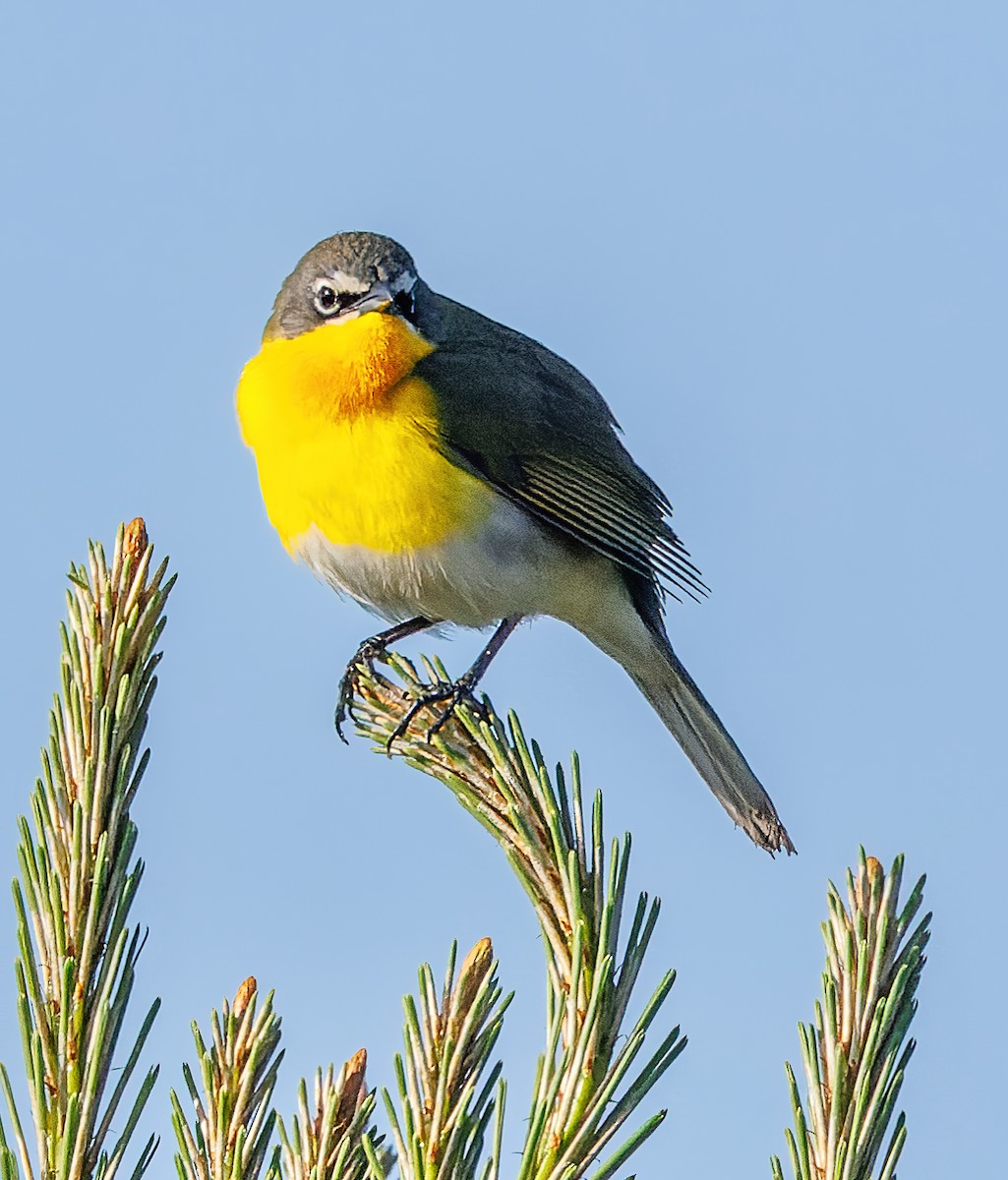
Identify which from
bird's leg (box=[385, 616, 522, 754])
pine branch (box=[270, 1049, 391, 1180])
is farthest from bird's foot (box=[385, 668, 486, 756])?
pine branch (box=[270, 1049, 391, 1180])

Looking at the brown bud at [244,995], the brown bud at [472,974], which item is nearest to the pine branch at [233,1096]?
the brown bud at [244,995]

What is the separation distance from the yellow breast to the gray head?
7 cm

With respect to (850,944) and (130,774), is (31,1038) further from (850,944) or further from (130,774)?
(850,944)

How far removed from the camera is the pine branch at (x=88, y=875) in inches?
82.9

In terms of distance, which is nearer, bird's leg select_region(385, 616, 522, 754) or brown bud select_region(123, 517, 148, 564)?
brown bud select_region(123, 517, 148, 564)

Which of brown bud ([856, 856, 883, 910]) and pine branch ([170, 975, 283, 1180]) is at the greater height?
brown bud ([856, 856, 883, 910])

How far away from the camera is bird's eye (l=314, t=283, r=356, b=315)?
581 cm

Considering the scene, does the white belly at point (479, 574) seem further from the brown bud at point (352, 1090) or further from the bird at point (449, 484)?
the brown bud at point (352, 1090)

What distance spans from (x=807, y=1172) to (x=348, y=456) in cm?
370

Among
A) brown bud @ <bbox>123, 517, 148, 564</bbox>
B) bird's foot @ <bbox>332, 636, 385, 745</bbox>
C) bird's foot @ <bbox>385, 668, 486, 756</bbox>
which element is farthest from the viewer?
bird's foot @ <bbox>332, 636, 385, 745</bbox>

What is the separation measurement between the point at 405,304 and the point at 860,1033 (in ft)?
13.7

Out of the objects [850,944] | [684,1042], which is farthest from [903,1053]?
[684,1042]

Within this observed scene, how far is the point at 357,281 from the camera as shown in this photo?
5.79 metres

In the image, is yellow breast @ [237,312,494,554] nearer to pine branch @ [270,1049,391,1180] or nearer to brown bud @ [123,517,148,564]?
brown bud @ [123,517,148,564]
